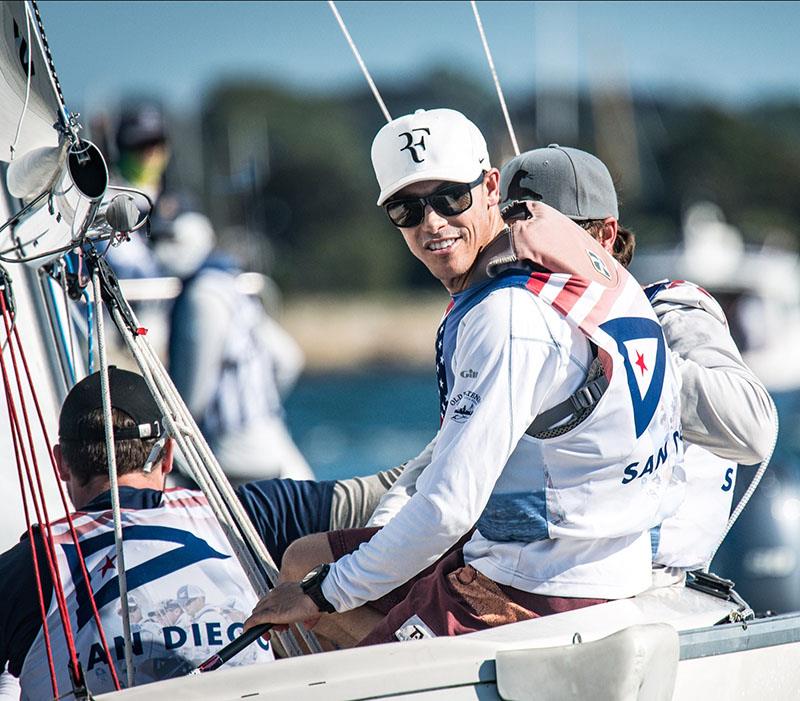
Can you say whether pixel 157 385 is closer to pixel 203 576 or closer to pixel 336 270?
pixel 203 576

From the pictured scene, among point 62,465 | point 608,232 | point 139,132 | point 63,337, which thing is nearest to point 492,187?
point 608,232

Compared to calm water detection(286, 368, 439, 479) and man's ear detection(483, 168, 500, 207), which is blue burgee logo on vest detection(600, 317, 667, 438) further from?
calm water detection(286, 368, 439, 479)

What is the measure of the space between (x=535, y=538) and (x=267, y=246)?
4125 cm

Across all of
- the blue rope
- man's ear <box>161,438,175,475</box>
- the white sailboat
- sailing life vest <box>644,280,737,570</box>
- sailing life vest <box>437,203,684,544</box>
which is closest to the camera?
the white sailboat

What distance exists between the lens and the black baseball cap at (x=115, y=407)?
9.73ft

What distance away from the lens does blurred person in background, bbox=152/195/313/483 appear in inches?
245

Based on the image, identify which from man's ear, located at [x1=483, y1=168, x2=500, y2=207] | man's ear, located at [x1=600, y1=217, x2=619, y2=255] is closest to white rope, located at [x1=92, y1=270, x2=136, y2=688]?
man's ear, located at [x1=483, y1=168, x2=500, y2=207]

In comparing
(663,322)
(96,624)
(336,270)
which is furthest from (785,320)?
(336,270)

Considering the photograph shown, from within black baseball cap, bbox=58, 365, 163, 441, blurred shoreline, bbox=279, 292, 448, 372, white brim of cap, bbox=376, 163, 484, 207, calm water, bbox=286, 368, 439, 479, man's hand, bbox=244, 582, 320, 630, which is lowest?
calm water, bbox=286, 368, 439, 479

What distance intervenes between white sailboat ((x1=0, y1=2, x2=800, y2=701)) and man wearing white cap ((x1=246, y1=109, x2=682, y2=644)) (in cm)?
12

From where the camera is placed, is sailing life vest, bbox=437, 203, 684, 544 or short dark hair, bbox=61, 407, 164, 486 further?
short dark hair, bbox=61, 407, 164, 486

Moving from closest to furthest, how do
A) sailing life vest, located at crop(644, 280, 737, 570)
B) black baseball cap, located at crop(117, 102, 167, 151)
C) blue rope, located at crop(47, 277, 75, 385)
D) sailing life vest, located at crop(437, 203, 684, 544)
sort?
sailing life vest, located at crop(437, 203, 684, 544), sailing life vest, located at crop(644, 280, 737, 570), blue rope, located at crop(47, 277, 75, 385), black baseball cap, located at crop(117, 102, 167, 151)

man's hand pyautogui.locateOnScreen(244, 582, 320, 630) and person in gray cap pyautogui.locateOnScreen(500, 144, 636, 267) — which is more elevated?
person in gray cap pyautogui.locateOnScreen(500, 144, 636, 267)

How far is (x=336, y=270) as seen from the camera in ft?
140
